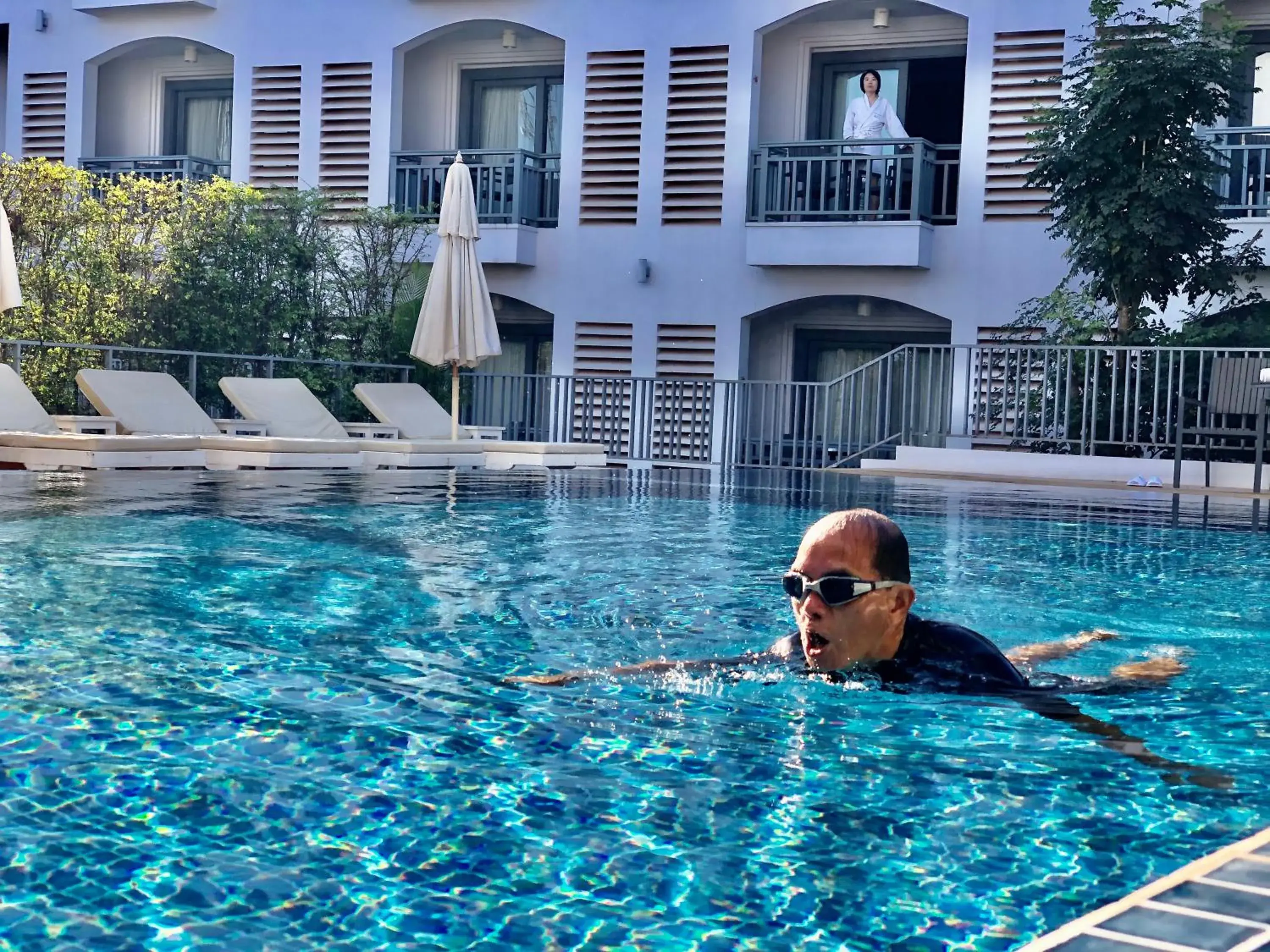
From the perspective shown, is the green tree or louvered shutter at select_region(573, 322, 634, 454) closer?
the green tree

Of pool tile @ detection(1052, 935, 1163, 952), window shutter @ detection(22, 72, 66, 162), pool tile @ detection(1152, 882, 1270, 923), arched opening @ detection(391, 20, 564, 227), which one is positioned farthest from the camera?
window shutter @ detection(22, 72, 66, 162)

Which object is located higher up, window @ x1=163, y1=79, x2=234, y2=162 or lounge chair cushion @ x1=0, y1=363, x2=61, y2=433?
window @ x1=163, y1=79, x2=234, y2=162

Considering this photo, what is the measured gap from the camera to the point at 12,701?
378 centimetres

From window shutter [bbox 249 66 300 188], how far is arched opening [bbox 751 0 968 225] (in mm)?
6922

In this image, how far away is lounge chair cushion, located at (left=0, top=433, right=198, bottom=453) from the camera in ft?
39.4

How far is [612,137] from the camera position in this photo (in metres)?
21.5

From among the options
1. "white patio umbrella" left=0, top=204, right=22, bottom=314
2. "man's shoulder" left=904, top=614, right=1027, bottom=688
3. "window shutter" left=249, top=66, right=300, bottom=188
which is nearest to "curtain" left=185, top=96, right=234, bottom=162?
"window shutter" left=249, top=66, right=300, bottom=188

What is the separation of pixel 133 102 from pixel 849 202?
1206 centimetres

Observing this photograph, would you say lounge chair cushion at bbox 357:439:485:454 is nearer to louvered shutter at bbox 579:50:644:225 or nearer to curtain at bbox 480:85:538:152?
louvered shutter at bbox 579:50:644:225

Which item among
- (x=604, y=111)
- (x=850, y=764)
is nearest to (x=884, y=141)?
(x=604, y=111)

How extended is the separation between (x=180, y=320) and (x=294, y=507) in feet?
32.1

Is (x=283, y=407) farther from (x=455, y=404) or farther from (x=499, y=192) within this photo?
(x=499, y=192)

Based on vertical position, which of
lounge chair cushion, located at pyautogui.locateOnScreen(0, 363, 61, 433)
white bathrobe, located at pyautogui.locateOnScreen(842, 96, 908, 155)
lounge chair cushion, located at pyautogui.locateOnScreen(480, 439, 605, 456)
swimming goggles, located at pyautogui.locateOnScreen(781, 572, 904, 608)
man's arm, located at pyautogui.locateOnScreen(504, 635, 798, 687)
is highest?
white bathrobe, located at pyautogui.locateOnScreen(842, 96, 908, 155)

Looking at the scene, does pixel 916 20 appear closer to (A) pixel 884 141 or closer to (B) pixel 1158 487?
(A) pixel 884 141
